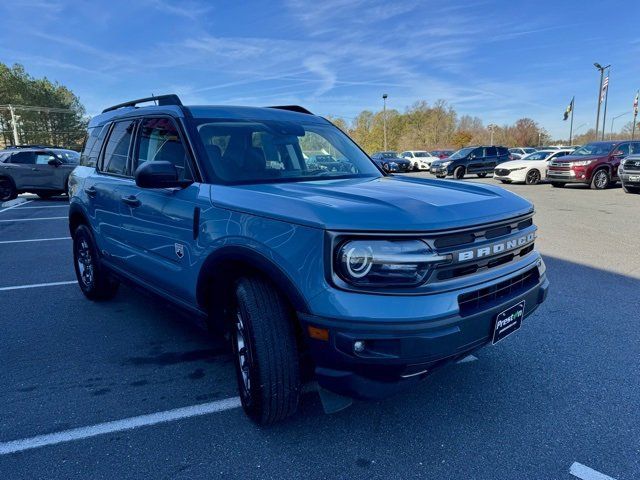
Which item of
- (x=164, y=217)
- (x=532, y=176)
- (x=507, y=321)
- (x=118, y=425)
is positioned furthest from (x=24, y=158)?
(x=532, y=176)

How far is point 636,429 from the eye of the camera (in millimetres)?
2506

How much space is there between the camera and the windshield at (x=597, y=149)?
656 inches

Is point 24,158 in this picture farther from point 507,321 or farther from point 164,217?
point 507,321

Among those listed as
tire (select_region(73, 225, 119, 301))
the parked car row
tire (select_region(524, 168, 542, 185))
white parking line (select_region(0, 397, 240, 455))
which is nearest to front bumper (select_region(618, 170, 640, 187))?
the parked car row

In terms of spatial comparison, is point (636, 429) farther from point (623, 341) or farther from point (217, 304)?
point (217, 304)

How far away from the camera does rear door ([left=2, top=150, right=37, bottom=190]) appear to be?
15.0 metres

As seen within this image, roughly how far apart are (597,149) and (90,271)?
18.2 meters

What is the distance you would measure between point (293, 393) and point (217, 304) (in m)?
0.84

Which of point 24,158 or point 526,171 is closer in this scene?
point 24,158

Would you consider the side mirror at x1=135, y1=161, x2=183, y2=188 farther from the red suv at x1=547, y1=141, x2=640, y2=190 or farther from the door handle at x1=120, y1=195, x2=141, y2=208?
Answer: the red suv at x1=547, y1=141, x2=640, y2=190

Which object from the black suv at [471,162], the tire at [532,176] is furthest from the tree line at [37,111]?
the tire at [532,176]

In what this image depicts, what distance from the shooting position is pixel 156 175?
8.92 feet

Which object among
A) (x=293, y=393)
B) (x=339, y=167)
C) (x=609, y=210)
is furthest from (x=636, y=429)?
(x=609, y=210)

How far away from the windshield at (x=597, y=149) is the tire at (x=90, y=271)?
58.5ft
